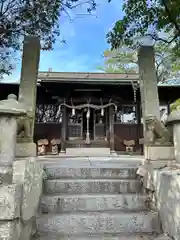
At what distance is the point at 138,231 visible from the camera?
8.35 feet

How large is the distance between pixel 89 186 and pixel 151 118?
1384 millimetres

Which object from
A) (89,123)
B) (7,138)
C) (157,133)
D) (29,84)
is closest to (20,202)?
(7,138)

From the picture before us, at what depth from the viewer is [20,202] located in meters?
2.16

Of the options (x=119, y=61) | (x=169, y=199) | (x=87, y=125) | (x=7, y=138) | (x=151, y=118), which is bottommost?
(x=169, y=199)

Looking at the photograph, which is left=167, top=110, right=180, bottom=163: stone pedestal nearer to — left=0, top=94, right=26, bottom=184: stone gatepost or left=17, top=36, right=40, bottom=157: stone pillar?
left=0, top=94, right=26, bottom=184: stone gatepost

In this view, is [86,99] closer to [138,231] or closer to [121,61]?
[138,231]

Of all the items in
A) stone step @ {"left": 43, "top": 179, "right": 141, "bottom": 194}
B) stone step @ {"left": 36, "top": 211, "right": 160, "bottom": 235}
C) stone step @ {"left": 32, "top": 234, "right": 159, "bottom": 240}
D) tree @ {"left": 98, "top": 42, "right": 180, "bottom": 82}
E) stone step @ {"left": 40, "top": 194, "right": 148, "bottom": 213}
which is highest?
tree @ {"left": 98, "top": 42, "right": 180, "bottom": 82}

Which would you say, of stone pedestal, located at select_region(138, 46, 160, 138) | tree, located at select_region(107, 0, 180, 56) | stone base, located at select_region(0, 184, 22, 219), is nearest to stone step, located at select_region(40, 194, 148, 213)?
stone base, located at select_region(0, 184, 22, 219)

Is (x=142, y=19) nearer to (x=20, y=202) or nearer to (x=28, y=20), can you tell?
(x=28, y=20)

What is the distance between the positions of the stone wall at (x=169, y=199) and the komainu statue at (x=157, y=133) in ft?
1.51

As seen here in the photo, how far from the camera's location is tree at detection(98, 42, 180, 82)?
1616cm

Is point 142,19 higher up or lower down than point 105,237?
higher up

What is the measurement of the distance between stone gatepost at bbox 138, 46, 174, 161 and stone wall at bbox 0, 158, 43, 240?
5.56 feet

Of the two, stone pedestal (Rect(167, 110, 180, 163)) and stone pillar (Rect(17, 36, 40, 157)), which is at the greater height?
stone pillar (Rect(17, 36, 40, 157))
